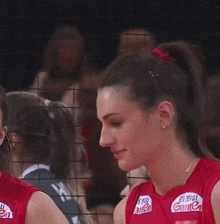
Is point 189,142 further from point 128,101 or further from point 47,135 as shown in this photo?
point 47,135

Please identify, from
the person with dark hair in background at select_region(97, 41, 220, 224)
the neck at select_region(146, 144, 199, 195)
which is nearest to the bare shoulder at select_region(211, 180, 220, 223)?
the person with dark hair in background at select_region(97, 41, 220, 224)

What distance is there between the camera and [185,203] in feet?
5.05

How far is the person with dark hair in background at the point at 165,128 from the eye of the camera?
4.95ft

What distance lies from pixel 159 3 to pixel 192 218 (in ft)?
4.20

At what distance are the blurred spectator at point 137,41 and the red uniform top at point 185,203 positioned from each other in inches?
26.7

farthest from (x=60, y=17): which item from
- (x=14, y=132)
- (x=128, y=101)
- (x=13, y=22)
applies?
(x=128, y=101)

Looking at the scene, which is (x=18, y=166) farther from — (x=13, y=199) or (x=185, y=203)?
(x=185, y=203)

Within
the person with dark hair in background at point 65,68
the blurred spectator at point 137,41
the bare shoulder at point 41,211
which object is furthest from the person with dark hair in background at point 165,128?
the person with dark hair in background at point 65,68

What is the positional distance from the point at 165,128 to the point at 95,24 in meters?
1.26

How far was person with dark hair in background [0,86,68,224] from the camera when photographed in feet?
5.93

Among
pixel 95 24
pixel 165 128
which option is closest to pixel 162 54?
pixel 165 128

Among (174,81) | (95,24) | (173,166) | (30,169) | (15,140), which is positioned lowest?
(30,169)

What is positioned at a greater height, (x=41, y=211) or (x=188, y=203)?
(x=188, y=203)

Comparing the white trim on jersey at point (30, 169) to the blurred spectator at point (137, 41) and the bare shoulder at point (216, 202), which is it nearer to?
the blurred spectator at point (137, 41)
